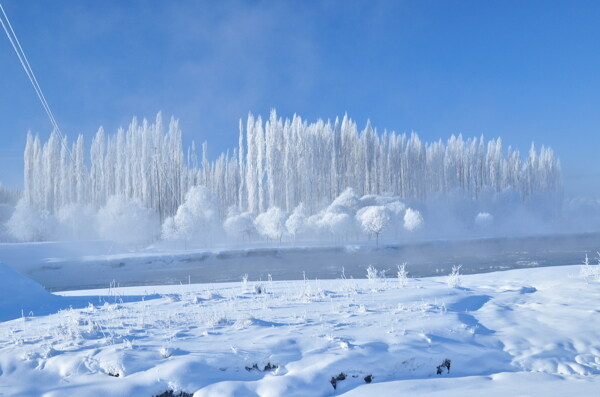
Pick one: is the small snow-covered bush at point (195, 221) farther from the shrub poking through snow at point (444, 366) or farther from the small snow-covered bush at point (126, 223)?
the shrub poking through snow at point (444, 366)

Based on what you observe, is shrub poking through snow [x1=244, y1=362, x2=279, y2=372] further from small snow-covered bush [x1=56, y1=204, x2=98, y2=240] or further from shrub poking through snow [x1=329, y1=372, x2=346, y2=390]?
small snow-covered bush [x1=56, y1=204, x2=98, y2=240]

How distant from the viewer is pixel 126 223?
175 ft

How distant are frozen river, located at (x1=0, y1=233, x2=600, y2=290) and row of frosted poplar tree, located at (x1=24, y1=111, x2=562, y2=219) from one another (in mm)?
19482

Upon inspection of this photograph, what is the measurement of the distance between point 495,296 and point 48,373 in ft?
28.6

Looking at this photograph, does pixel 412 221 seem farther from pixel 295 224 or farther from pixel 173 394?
pixel 173 394

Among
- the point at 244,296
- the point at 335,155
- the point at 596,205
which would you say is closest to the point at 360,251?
the point at 335,155

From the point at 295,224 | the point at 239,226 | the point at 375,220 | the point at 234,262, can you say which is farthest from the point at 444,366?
the point at 239,226

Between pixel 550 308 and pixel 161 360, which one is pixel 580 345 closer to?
pixel 550 308

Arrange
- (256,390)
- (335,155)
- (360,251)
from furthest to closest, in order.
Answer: (335,155) → (360,251) → (256,390)

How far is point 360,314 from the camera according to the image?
8.32 m

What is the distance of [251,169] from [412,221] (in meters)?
27.1

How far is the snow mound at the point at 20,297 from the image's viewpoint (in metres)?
10.8

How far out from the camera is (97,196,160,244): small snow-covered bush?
53.5m

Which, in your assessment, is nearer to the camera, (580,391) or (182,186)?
(580,391)
